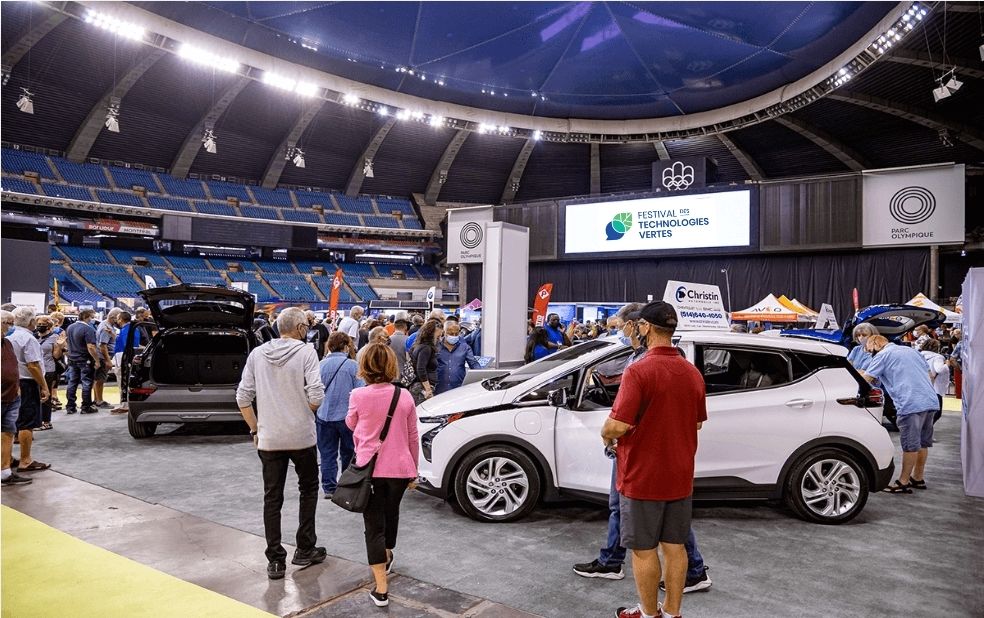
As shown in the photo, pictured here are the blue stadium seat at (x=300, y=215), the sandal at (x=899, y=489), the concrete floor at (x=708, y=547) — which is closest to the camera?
the concrete floor at (x=708, y=547)

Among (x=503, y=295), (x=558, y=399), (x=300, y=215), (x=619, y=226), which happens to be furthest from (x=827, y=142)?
(x=558, y=399)

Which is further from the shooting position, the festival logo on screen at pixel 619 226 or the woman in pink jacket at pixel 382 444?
the festival logo on screen at pixel 619 226

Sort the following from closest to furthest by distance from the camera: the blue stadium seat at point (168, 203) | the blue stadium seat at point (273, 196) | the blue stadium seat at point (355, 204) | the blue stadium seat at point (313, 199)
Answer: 1. the blue stadium seat at point (168, 203)
2. the blue stadium seat at point (273, 196)
3. the blue stadium seat at point (313, 199)
4. the blue stadium seat at point (355, 204)

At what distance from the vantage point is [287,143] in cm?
3628

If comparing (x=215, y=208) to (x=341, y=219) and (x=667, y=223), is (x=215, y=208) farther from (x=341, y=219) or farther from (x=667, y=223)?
(x=667, y=223)

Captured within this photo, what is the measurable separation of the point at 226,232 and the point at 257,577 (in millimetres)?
36560

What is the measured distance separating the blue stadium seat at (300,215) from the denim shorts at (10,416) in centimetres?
3507

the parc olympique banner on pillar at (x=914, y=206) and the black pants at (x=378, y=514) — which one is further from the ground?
the parc olympique banner on pillar at (x=914, y=206)

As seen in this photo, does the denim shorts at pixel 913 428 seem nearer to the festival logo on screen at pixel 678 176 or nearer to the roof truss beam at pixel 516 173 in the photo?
the festival logo on screen at pixel 678 176

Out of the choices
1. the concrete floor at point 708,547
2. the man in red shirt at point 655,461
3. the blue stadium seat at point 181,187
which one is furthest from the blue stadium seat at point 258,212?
the man in red shirt at point 655,461

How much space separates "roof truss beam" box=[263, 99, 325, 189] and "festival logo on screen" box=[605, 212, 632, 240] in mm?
17262

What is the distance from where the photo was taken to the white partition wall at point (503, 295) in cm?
1039

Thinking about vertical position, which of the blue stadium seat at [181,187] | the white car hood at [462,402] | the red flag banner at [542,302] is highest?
the blue stadium seat at [181,187]

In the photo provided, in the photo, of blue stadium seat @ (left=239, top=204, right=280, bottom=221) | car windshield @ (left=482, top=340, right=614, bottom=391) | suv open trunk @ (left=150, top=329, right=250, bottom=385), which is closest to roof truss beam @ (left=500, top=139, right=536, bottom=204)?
blue stadium seat @ (left=239, top=204, right=280, bottom=221)
